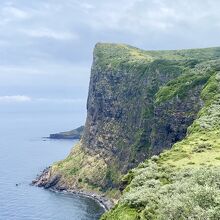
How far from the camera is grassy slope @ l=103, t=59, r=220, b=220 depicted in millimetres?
45062

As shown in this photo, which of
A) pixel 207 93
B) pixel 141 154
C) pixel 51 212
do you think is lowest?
pixel 51 212

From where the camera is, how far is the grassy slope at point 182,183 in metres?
45.1

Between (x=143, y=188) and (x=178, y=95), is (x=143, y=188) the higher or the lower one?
the lower one

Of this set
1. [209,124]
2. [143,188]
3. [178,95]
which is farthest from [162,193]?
[178,95]

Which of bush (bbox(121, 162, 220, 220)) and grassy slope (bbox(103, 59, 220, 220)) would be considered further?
grassy slope (bbox(103, 59, 220, 220))

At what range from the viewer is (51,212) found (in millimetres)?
182875

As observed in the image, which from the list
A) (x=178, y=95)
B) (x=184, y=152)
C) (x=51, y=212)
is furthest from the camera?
(x=51, y=212)

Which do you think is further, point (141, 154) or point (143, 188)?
point (141, 154)

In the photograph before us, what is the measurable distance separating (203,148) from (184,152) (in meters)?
3.26

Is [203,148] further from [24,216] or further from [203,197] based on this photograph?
[24,216]

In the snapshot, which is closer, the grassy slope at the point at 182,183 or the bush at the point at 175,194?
the bush at the point at 175,194

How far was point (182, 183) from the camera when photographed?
5600cm

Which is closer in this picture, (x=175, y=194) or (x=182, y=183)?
(x=175, y=194)

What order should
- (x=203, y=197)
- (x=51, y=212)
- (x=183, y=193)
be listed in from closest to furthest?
1. (x=203, y=197)
2. (x=183, y=193)
3. (x=51, y=212)
